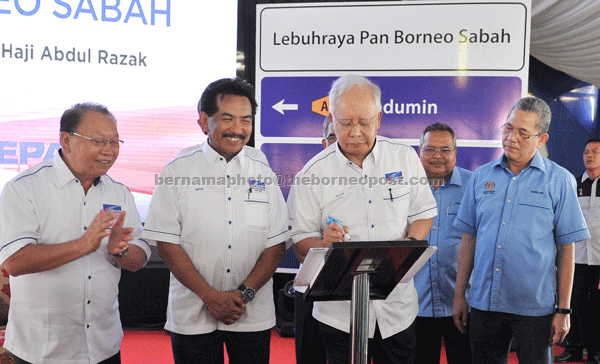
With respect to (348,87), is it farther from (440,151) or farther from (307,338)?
(307,338)

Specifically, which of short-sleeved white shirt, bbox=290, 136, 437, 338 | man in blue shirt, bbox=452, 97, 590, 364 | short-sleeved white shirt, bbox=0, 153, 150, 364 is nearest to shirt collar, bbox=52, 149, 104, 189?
short-sleeved white shirt, bbox=0, 153, 150, 364

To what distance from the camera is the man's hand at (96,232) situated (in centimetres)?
200

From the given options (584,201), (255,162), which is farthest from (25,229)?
(584,201)

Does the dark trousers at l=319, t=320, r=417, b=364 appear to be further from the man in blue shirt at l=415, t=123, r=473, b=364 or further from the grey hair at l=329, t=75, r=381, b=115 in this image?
the grey hair at l=329, t=75, r=381, b=115

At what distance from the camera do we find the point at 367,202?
225cm

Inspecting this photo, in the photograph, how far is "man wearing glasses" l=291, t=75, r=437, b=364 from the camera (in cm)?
216

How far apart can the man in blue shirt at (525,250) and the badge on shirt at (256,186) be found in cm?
114

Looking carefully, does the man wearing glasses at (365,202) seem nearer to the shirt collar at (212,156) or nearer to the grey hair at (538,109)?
the shirt collar at (212,156)

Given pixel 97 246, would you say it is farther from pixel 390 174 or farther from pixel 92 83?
pixel 92 83

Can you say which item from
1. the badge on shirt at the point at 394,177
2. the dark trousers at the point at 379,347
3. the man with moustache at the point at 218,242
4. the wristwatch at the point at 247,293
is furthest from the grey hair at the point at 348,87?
the dark trousers at the point at 379,347

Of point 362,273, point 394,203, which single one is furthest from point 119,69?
point 362,273

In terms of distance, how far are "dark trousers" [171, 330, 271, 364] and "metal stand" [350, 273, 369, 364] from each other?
28.9 inches

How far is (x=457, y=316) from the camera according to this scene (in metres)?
2.63

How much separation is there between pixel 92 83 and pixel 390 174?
10.5 feet
